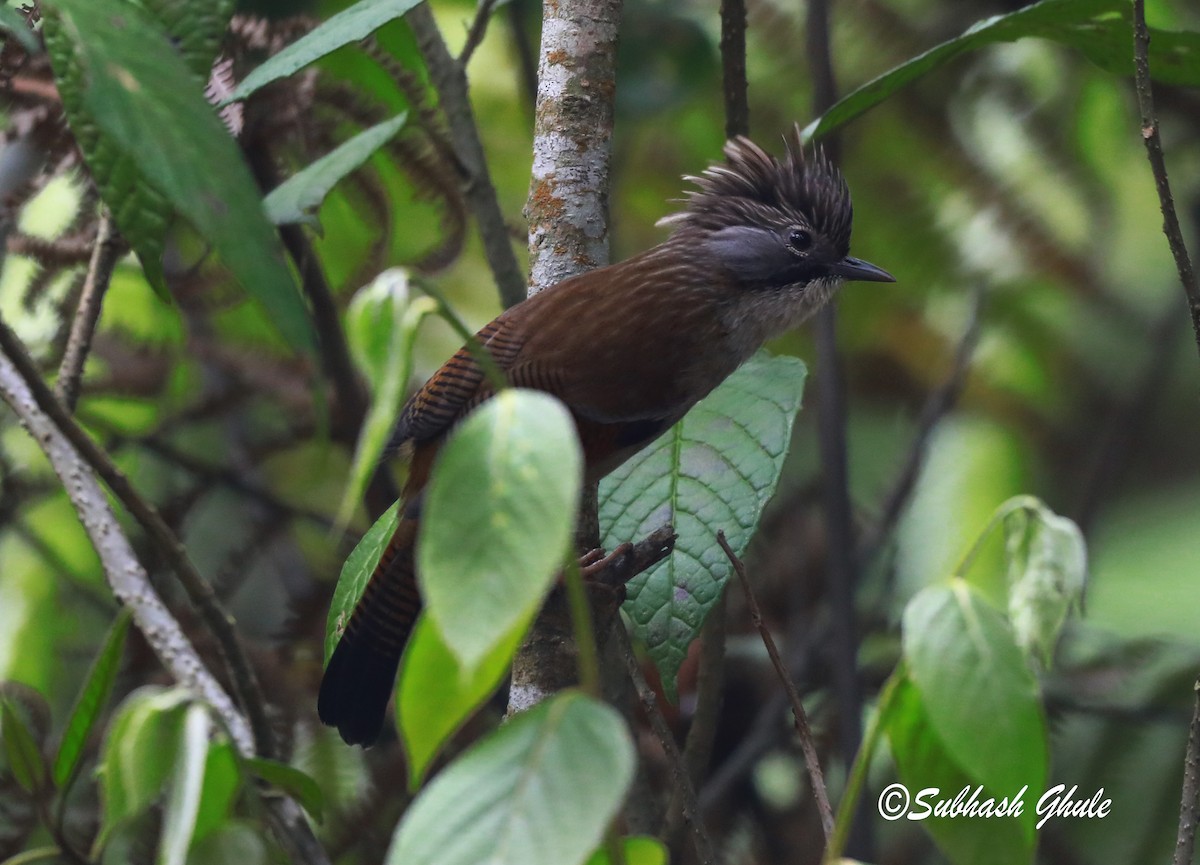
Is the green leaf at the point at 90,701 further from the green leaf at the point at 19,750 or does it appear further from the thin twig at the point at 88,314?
the thin twig at the point at 88,314

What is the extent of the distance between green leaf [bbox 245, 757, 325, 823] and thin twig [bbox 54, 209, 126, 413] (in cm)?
65

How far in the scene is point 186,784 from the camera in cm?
77

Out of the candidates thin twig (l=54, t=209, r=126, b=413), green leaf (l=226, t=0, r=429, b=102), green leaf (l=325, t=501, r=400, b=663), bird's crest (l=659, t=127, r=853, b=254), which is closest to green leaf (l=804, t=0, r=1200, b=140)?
bird's crest (l=659, t=127, r=853, b=254)

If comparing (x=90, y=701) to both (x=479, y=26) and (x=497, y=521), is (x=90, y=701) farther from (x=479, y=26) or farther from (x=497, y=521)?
(x=479, y=26)

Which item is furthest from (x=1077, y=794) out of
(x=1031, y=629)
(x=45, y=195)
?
(x=45, y=195)

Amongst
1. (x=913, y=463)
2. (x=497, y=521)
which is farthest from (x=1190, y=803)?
(x=913, y=463)

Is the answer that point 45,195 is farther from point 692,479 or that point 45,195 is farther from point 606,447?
point 692,479

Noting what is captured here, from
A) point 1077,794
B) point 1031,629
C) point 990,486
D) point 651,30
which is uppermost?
point 651,30

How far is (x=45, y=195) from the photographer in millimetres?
2574

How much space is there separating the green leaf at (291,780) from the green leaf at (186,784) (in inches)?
9.4

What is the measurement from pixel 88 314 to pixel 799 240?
1044 millimetres

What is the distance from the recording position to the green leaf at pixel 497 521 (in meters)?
0.63

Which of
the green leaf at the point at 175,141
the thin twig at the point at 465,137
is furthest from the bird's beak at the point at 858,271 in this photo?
the green leaf at the point at 175,141

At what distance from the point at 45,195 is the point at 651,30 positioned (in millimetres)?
1275
